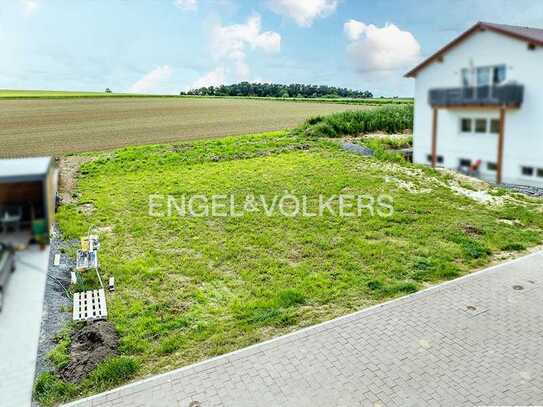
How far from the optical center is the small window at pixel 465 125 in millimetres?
1954

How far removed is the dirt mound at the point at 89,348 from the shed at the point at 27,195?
37.2 ft

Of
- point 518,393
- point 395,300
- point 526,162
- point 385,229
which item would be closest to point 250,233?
point 385,229

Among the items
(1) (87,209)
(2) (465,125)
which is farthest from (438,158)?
(1) (87,209)

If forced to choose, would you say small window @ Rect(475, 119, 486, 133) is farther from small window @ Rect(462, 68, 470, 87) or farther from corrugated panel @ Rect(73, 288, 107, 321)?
corrugated panel @ Rect(73, 288, 107, 321)

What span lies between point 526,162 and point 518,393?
996 cm

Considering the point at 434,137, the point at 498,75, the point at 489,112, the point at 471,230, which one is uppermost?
the point at 498,75

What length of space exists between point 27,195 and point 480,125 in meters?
1.64

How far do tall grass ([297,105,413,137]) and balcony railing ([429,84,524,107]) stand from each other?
1.79 ft

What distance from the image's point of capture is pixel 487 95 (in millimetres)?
1771

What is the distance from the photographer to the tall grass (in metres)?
2.83

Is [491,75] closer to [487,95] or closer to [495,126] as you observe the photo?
Answer: [487,95]

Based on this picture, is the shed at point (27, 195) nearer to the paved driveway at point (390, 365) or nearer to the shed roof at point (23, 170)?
the shed roof at point (23, 170)

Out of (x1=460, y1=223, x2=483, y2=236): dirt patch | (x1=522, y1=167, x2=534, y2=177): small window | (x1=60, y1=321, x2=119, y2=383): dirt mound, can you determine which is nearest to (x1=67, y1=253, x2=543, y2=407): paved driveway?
(x1=60, y1=321, x2=119, y2=383): dirt mound

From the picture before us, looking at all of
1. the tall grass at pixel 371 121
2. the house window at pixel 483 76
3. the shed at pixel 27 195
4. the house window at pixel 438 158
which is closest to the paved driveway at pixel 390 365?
the tall grass at pixel 371 121
